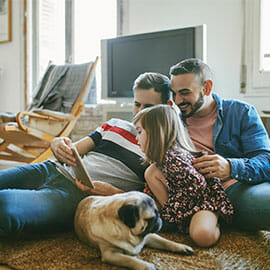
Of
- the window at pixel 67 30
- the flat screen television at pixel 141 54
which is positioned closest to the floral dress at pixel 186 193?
the flat screen television at pixel 141 54

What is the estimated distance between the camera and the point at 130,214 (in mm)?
749

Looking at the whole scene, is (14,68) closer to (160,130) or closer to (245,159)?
(160,130)

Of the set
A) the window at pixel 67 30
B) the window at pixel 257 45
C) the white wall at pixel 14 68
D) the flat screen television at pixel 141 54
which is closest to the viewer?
the flat screen television at pixel 141 54

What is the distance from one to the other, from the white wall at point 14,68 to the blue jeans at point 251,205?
321 cm

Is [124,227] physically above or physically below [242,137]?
below

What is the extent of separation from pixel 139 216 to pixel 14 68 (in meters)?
3.48

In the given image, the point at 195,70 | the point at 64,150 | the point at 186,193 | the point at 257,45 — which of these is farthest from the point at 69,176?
the point at 257,45

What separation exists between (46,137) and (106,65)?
81cm

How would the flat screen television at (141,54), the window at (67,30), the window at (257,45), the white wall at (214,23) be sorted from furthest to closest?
the window at (67,30)
the white wall at (214,23)
the window at (257,45)
the flat screen television at (141,54)

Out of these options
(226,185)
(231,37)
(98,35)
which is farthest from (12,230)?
(98,35)

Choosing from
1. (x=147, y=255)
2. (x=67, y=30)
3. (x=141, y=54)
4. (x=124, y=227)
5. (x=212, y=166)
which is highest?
(x=67, y=30)

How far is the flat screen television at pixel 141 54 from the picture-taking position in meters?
2.21

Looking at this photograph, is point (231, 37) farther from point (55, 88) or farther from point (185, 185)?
point (185, 185)

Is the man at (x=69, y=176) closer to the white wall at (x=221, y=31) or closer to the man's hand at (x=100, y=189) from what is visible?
→ the man's hand at (x=100, y=189)
